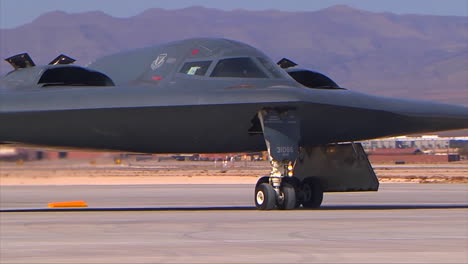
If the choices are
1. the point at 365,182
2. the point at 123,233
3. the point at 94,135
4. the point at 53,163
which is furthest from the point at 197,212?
the point at 53,163

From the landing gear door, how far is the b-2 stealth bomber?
0.02m

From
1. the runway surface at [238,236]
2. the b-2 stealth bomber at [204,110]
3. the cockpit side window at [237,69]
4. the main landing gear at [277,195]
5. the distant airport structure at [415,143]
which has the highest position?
the cockpit side window at [237,69]

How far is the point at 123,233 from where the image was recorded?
47.4 ft

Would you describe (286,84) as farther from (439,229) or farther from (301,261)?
(301,261)

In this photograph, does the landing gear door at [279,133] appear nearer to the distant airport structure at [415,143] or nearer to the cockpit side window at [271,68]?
the cockpit side window at [271,68]

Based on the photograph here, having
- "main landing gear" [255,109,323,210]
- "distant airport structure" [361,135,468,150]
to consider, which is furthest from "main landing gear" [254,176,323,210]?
"distant airport structure" [361,135,468,150]

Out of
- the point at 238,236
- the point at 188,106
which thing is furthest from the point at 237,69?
the point at 238,236

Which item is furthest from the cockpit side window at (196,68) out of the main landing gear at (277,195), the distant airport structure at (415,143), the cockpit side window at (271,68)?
the distant airport structure at (415,143)

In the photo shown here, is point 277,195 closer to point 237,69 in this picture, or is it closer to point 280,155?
point 280,155

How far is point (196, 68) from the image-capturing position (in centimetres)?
1966

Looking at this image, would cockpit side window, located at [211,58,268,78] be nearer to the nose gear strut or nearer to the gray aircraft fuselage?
the gray aircraft fuselage

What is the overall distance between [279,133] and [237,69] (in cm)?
154

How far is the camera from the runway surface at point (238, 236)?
11.5m

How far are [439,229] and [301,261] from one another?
14.1ft
